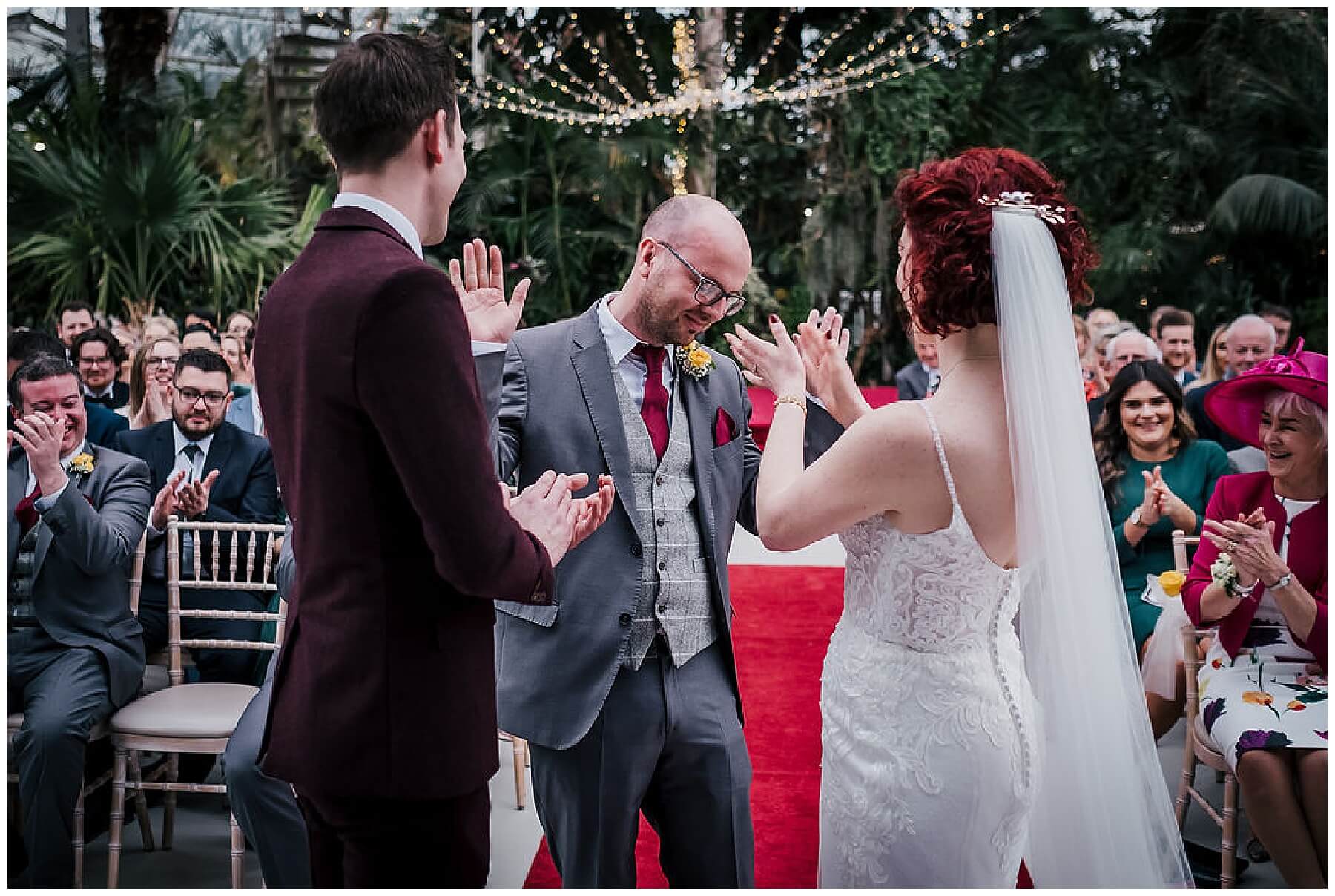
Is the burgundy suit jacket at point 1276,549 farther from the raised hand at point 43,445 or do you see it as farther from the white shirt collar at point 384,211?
the raised hand at point 43,445

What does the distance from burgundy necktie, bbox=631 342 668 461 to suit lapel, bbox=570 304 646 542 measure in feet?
0.24

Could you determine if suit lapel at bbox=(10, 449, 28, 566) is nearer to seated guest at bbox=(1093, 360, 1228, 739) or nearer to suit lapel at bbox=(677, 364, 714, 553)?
suit lapel at bbox=(677, 364, 714, 553)

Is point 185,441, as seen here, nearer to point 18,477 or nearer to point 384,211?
point 18,477

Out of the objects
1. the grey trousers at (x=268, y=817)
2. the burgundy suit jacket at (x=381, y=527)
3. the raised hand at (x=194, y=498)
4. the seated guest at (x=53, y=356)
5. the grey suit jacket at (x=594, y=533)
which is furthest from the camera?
the seated guest at (x=53, y=356)

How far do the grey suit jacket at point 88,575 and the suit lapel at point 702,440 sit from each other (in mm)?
1996

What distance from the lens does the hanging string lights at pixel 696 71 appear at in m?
13.6

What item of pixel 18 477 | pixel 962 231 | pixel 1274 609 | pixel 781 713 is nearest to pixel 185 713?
pixel 18 477

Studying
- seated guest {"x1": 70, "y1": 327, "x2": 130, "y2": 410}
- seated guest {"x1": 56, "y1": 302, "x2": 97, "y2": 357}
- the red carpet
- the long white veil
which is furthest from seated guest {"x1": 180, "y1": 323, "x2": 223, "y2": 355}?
the long white veil

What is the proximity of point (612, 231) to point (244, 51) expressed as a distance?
567cm

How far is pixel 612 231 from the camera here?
46.9 feet

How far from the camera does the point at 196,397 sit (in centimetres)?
448

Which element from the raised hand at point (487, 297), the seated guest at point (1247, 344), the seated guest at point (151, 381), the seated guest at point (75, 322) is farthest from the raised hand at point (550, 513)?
the seated guest at point (75, 322)

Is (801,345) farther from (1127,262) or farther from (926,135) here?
(926,135)

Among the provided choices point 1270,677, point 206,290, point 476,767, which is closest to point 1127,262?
point 206,290
